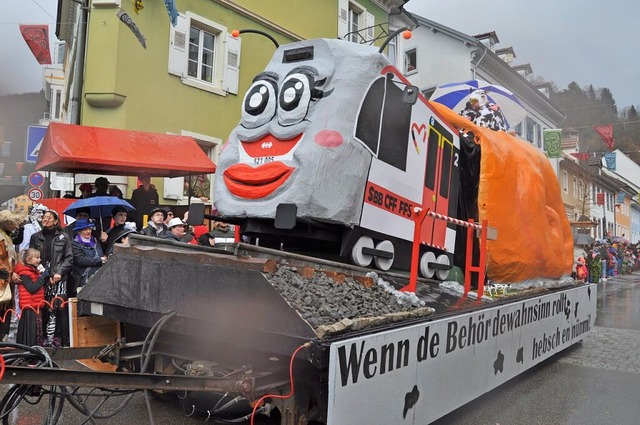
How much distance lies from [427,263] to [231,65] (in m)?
9.75

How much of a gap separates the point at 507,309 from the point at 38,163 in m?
7.13

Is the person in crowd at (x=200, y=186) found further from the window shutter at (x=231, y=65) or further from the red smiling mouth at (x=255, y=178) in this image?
the red smiling mouth at (x=255, y=178)

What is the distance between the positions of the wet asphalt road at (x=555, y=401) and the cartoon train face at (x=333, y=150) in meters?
1.50

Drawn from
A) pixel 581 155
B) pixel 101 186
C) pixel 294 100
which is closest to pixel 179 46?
pixel 101 186

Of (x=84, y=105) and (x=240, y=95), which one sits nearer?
(x=84, y=105)

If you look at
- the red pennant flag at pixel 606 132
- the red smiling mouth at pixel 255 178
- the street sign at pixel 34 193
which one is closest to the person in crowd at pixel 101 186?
the red smiling mouth at pixel 255 178

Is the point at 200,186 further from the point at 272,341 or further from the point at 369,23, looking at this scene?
the point at 272,341

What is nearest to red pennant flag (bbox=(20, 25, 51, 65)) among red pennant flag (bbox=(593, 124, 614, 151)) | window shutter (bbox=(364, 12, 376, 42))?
window shutter (bbox=(364, 12, 376, 42))

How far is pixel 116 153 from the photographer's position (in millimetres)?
8680

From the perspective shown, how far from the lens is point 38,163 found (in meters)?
8.36

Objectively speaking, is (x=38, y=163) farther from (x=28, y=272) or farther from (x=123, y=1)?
(x=123, y=1)

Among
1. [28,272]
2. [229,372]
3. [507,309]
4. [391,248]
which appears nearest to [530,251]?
[507,309]

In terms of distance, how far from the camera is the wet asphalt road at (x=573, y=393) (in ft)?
14.2

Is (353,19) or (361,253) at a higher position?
(353,19)
